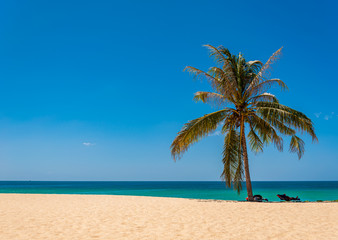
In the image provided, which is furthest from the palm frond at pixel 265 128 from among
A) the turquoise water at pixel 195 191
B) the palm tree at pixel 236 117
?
the turquoise water at pixel 195 191

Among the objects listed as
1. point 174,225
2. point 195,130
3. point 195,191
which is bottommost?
point 195,191

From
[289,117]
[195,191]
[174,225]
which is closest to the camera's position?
[174,225]

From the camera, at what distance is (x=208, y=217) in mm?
8875

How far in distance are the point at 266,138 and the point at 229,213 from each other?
710cm

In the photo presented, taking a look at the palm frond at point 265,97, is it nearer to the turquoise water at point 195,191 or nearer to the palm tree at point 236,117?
the palm tree at point 236,117

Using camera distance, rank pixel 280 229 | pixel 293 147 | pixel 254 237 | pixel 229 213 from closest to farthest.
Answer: pixel 254 237
pixel 280 229
pixel 229 213
pixel 293 147

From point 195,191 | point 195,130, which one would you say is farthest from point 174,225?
point 195,191

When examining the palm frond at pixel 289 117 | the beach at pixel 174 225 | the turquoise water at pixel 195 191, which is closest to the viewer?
the beach at pixel 174 225

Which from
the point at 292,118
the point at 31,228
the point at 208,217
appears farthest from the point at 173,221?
the point at 292,118

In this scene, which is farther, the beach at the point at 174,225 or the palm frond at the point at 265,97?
the palm frond at the point at 265,97

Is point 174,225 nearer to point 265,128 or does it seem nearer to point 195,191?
point 265,128

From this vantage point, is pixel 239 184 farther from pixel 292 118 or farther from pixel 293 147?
pixel 292 118

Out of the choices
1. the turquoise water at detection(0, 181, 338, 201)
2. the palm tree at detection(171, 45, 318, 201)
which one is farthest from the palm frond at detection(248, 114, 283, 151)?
the turquoise water at detection(0, 181, 338, 201)

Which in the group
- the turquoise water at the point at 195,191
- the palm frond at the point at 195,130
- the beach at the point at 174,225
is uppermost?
the palm frond at the point at 195,130
